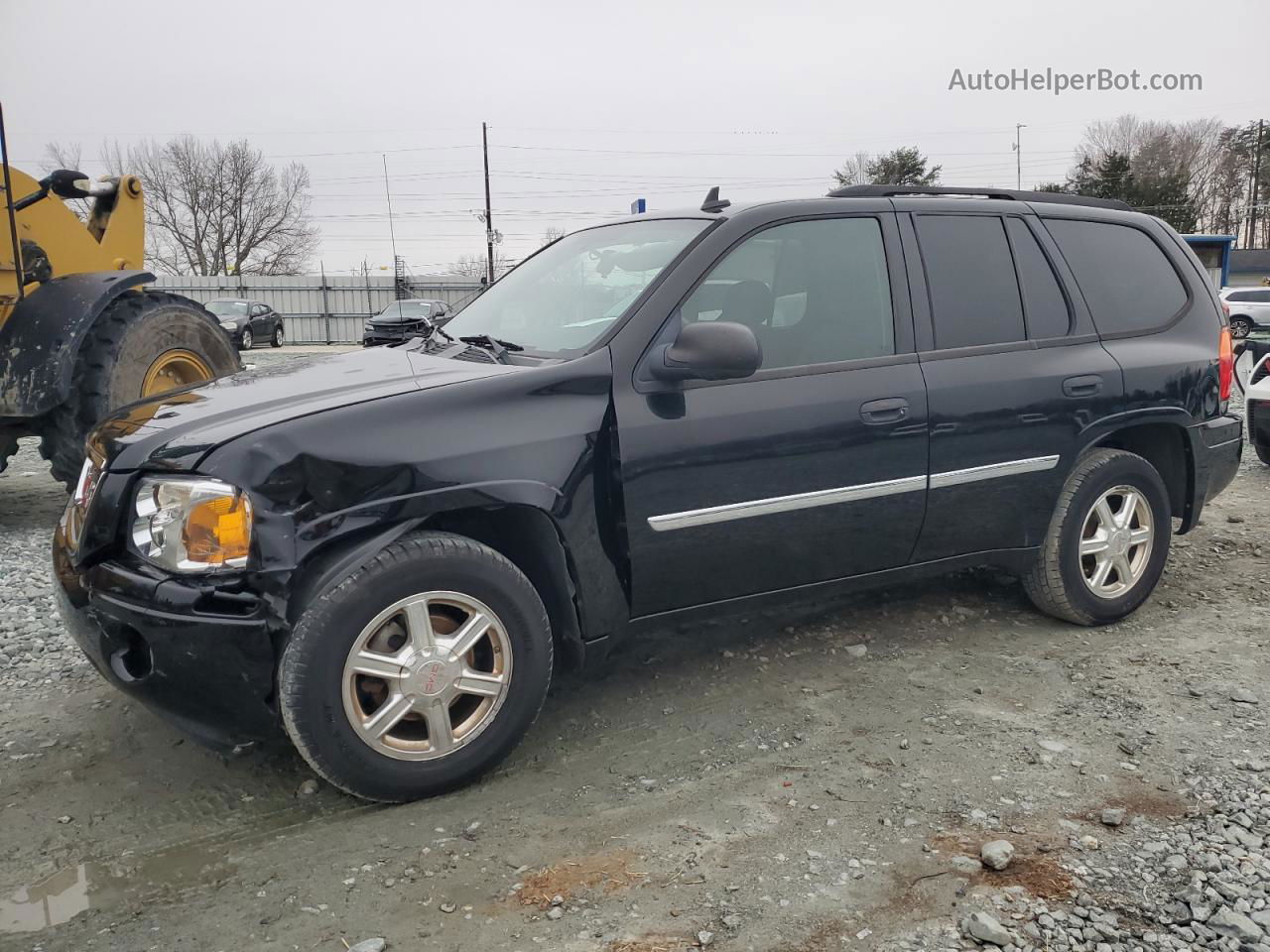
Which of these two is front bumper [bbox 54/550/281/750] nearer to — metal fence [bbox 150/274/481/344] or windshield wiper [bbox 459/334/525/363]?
windshield wiper [bbox 459/334/525/363]

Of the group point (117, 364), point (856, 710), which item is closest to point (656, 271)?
point (856, 710)

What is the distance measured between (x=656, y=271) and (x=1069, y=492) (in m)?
2.04

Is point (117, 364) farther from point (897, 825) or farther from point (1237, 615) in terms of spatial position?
point (1237, 615)

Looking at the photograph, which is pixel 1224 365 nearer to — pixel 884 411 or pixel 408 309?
pixel 884 411

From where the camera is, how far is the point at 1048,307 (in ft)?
13.4

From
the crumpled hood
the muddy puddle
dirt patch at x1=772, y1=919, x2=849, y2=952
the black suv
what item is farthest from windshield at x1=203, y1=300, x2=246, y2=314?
dirt patch at x1=772, y1=919, x2=849, y2=952

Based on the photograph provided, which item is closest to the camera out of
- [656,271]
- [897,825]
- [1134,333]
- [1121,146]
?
[897,825]

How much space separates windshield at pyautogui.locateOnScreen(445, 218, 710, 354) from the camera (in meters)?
3.41

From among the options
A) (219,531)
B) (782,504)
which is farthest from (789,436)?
(219,531)

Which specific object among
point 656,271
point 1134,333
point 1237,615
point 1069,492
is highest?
point 656,271

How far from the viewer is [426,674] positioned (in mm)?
2775

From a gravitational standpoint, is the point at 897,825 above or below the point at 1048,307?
below

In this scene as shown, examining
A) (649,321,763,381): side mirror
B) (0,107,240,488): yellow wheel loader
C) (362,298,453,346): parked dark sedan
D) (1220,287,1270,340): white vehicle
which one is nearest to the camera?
(649,321,763,381): side mirror

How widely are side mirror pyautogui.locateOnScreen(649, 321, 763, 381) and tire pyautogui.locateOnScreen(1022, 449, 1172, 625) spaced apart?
1.78 metres
